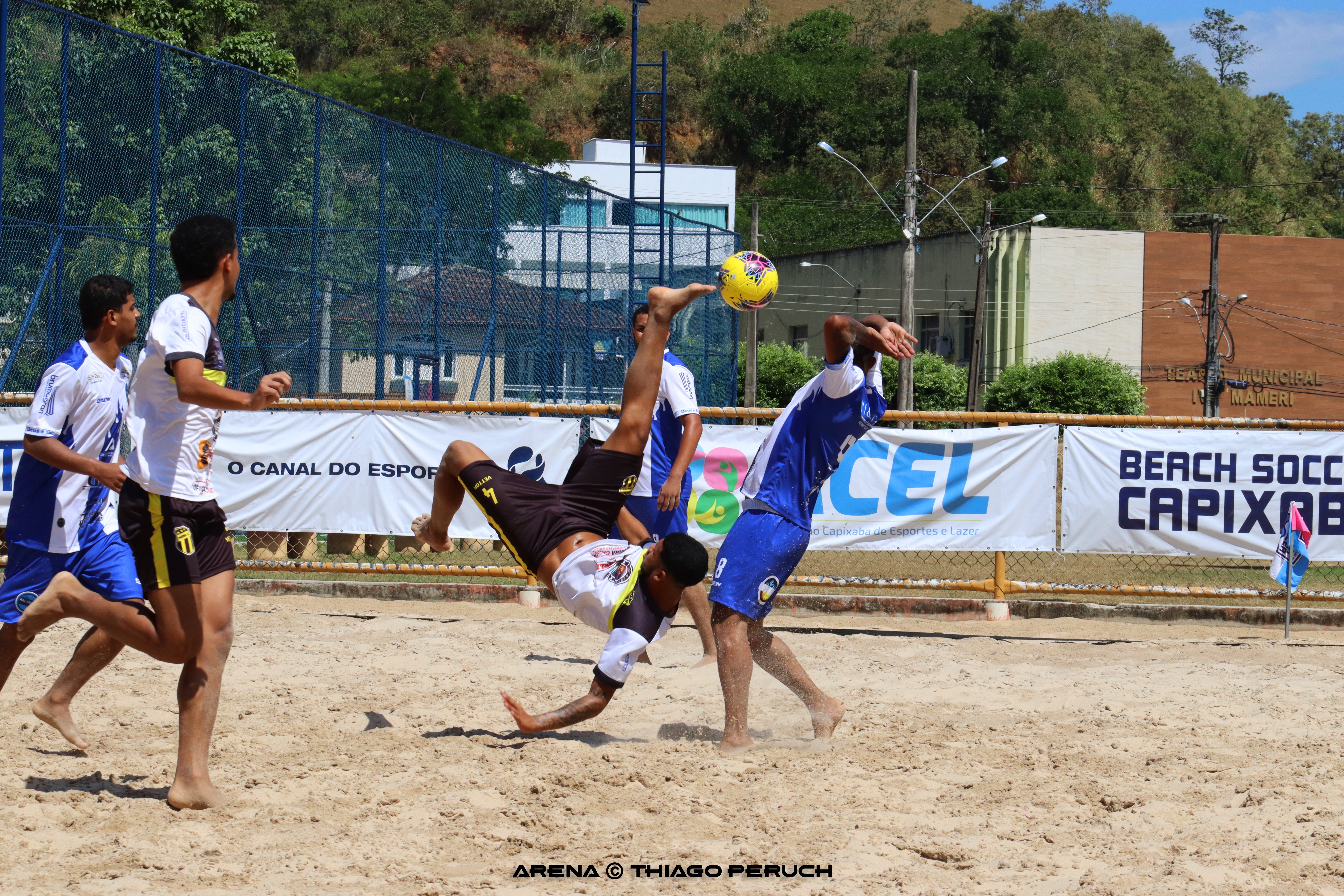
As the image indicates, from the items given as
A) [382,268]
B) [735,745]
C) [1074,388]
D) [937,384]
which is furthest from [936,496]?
[937,384]

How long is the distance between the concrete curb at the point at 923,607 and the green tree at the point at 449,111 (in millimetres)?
35588

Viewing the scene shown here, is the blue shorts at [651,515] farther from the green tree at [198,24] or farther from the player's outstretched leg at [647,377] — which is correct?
the green tree at [198,24]

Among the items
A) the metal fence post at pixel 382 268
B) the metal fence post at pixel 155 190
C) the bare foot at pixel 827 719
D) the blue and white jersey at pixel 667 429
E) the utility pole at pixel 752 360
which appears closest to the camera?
the bare foot at pixel 827 719

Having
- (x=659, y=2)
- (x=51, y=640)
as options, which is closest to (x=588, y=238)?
(x=51, y=640)

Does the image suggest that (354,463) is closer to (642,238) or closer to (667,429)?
(667,429)

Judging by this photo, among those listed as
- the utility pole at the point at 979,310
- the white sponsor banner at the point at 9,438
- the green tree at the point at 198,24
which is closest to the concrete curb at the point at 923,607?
the white sponsor banner at the point at 9,438

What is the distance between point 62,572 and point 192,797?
137 centimetres

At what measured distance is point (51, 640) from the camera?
24.4ft

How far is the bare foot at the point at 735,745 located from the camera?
16.9ft

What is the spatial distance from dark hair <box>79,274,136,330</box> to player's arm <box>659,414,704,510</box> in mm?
3072

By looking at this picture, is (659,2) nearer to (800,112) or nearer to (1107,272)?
(800,112)

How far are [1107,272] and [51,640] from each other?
4240 centimetres

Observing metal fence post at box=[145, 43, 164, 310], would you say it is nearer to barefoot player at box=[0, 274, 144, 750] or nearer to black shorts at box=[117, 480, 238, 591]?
barefoot player at box=[0, 274, 144, 750]

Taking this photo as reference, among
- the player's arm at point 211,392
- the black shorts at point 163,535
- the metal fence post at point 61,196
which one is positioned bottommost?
the black shorts at point 163,535
